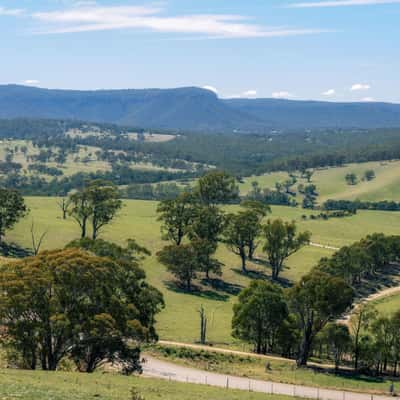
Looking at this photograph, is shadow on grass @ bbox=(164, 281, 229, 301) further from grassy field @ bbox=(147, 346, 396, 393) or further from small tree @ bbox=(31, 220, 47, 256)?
grassy field @ bbox=(147, 346, 396, 393)

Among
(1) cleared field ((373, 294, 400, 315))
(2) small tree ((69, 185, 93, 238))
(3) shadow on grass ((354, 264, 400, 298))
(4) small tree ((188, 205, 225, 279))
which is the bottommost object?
(3) shadow on grass ((354, 264, 400, 298))

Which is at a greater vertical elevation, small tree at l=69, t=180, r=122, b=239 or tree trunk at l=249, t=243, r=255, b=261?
small tree at l=69, t=180, r=122, b=239

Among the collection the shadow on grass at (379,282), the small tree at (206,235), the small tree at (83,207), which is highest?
the small tree at (83,207)

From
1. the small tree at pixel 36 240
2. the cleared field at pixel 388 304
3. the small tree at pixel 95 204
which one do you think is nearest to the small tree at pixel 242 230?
the small tree at pixel 95 204

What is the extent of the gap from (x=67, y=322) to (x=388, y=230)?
13956cm

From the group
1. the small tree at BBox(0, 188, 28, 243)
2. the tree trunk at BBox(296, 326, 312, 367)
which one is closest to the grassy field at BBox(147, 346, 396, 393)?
the tree trunk at BBox(296, 326, 312, 367)

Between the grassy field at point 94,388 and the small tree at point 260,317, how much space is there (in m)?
23.7

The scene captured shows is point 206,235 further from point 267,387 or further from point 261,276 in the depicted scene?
point 267,387

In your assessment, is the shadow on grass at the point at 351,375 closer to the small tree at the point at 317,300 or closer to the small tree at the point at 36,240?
the small tree at the point at 317,300

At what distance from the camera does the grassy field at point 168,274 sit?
7673cm

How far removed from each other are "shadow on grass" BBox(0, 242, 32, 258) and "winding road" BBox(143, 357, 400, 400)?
51769 millimetres

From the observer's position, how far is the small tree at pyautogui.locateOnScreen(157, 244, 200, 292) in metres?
96.6

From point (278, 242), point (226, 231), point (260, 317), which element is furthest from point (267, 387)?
point (226, 231)

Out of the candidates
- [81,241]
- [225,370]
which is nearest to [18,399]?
[225,370]
